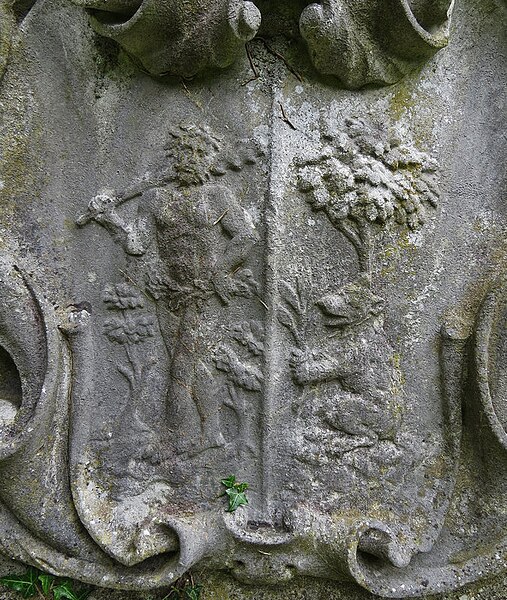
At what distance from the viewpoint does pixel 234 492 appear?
6.68 feet

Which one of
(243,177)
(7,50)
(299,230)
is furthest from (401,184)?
(7,50)

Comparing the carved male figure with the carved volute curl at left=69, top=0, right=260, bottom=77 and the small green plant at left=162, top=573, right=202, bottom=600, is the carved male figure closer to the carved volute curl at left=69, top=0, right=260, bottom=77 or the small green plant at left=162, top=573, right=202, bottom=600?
the carved volute curl at left=69, top=0, right=260, bottom=77

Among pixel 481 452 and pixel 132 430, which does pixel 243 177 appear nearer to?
pixel 132 430

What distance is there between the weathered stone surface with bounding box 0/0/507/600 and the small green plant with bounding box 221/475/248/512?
0.11 feet

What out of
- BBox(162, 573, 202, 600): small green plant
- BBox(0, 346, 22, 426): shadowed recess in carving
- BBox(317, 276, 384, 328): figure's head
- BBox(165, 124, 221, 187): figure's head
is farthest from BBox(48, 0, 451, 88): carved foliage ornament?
BBox(162, 573, 202, 600): small green plant

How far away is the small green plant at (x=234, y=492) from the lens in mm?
2027

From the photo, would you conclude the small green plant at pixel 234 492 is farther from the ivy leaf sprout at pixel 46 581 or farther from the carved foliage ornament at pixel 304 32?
the carved foliage ornament at pixel 304 32

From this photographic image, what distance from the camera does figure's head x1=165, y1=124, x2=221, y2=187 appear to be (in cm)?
207

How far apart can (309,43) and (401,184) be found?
59cm

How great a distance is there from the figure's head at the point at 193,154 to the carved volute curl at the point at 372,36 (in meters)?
0.48

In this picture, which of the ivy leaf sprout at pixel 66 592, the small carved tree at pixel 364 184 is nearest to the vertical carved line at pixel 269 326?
the small carved tree at pixel 364 184

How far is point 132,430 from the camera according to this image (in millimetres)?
2102

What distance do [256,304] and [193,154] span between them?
58 centimetres

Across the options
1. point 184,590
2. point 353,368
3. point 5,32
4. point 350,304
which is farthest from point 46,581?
point 5,32
